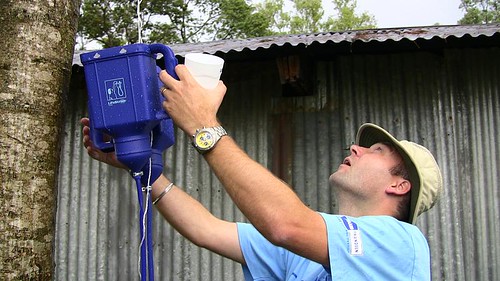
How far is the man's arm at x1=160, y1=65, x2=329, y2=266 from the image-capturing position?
1.58 meters

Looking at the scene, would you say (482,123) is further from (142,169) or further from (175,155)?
(142,169)

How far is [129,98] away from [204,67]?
250 millimetres

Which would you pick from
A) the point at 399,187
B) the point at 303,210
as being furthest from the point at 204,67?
the point at 399,187

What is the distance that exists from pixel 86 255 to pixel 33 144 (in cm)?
352

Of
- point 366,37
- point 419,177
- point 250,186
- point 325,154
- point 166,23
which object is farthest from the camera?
point 166,23

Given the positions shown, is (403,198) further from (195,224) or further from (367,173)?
(195,224)

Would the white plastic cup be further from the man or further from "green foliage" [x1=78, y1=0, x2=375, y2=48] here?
"green foliage" [x1=78, y1=0, x2=375, y2=48]

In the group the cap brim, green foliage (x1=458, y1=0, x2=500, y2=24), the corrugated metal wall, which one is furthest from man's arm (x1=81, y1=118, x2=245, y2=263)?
green foliage (x1=458, y1=0, x2=500, y2=24)

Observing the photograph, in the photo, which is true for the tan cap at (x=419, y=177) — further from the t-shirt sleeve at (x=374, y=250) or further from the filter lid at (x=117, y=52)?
the filter lid at (x=117, y=52)

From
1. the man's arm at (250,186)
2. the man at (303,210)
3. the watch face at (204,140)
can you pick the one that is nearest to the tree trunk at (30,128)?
the man at (303,210)

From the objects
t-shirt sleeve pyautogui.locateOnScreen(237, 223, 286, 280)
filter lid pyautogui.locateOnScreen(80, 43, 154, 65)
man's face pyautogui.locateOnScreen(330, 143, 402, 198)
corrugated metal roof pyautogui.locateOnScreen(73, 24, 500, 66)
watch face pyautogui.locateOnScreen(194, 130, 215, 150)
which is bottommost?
t-shirt sleeve pyautogui.locateOnScreen(237, 223, 286, 280)

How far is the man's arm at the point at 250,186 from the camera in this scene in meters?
1.58

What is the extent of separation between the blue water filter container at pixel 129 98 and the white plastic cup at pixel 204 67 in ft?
A: 0.25

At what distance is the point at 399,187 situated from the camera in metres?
2.20
